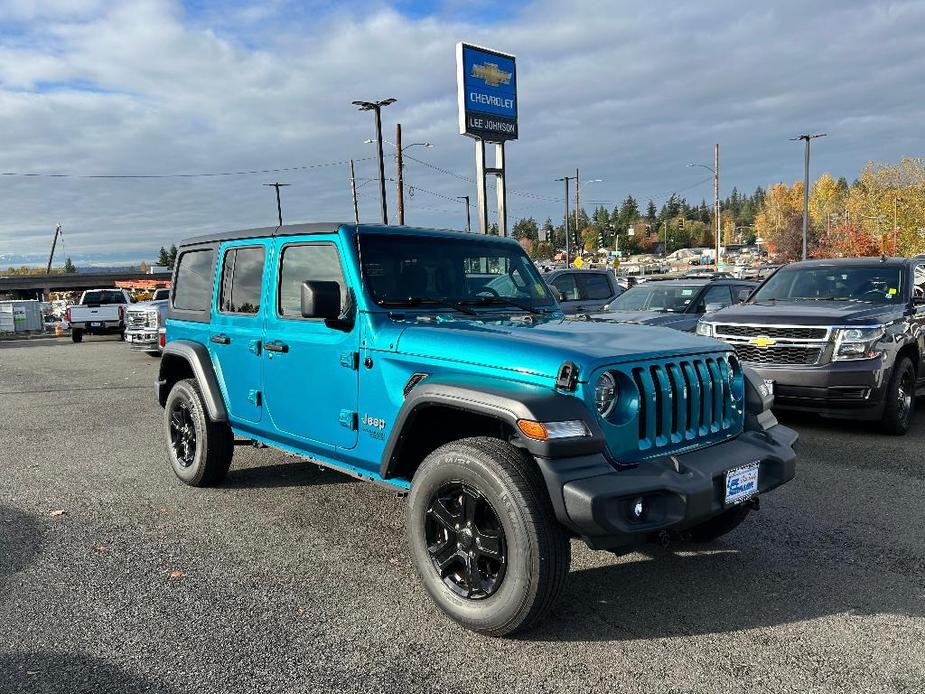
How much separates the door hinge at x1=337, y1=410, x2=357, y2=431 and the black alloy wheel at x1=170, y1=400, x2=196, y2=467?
2.00 metres

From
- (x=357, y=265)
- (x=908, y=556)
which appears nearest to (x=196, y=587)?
(x=357, y=265)

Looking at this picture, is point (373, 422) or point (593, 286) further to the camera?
point (593, 286)

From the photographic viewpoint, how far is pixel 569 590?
390 cm

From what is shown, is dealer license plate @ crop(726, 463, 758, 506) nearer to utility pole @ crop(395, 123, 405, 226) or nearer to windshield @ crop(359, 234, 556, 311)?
windshield @ crop(359, 234, 556, 311)

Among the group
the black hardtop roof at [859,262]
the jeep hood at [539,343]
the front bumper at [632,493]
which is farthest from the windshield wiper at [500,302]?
the black hardtop roof at [859,262]

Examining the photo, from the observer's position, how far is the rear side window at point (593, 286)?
14.2 m

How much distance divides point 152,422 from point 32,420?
1.65 m

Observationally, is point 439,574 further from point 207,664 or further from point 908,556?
point 908,556

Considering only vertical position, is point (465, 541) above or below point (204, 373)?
below

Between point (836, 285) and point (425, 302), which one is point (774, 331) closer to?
point (836, 285)

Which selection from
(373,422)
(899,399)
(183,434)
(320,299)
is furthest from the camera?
(899,399)

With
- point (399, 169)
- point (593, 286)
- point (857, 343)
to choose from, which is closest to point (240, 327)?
point (857, 343)

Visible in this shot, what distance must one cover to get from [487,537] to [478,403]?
2.07 ft

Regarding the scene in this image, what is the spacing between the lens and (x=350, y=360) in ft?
13.8
